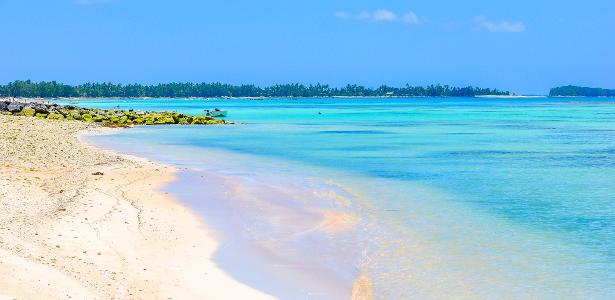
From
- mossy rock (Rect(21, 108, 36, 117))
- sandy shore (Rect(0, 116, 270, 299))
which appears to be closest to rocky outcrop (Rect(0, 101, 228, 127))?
mossy rock (Rect(21, 108, 36, 117))

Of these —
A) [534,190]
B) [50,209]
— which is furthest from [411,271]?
[534,190]

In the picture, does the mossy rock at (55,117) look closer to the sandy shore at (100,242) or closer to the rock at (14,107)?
the rock at (14,107)

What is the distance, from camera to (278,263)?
10703 millimetres

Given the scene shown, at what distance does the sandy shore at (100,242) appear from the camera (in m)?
8.34

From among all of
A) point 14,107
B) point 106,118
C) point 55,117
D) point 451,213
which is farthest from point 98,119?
point 451,213

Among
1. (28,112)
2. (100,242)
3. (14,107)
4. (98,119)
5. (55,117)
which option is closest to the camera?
(100,242)

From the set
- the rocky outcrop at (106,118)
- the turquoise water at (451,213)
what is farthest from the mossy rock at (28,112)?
the turquoise water at (451,213)

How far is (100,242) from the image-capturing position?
10867 millimetres

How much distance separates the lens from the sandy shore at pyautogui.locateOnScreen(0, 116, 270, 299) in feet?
27.4

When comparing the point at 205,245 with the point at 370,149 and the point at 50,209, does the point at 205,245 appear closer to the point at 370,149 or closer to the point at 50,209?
the point at 50,209

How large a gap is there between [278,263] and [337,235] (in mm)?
2401

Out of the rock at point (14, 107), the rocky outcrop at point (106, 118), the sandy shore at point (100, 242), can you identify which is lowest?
the rocky outcrop at point (106, 118)

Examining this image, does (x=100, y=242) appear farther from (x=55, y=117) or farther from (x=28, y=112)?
(x=28, y=112)

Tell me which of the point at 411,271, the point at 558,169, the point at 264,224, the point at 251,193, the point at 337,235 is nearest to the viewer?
the point at 411,271
